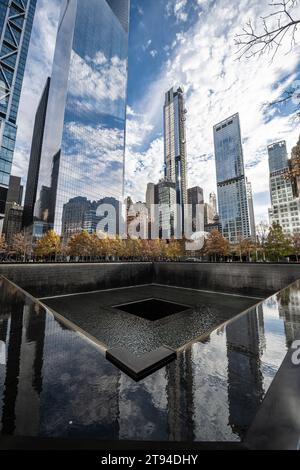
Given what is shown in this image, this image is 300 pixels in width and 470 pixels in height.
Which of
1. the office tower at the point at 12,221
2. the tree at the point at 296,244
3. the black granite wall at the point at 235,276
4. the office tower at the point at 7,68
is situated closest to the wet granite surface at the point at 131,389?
the black granite wall at the point at 235,276

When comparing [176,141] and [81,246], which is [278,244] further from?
[176,141]

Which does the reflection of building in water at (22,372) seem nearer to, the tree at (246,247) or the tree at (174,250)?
the tree at (246,247)

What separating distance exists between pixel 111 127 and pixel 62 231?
51692 millimetres

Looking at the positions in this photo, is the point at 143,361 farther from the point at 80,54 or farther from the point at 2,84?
the point at 80,54

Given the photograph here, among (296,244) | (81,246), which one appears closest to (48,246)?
(81,246)

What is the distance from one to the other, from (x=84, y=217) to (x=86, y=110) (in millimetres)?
41426

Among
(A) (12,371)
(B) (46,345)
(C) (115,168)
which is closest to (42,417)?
(A) (12,371)

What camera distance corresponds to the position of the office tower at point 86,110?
61.6 m

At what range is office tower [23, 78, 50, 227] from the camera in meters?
90.8

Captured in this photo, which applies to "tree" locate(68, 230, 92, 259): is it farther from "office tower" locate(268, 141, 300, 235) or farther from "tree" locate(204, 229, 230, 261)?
"office tower" locate(268, 141, 300, 235)

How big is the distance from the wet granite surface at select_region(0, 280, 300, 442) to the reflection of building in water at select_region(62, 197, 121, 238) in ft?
176

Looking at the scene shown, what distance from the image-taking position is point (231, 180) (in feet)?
324

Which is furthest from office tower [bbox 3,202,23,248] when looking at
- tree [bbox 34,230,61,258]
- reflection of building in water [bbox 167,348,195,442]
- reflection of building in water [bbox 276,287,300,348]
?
reflection of building in water [bbox 167,348,195,442]

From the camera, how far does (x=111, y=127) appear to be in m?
83.2
